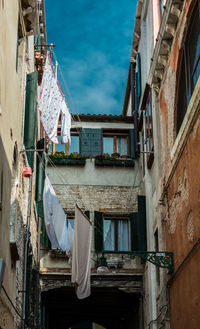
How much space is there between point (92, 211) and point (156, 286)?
4649 millimetres

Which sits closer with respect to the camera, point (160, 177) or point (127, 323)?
point (160, 177)

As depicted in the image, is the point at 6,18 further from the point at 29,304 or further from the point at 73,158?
the point at 73,158

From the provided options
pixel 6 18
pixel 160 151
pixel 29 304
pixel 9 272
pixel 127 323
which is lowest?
pixel 127 323

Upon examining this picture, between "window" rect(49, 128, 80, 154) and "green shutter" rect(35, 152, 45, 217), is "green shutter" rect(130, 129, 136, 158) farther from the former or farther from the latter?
"green shutter" rect(35, 152, 45, 217)

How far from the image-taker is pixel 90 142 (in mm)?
20734

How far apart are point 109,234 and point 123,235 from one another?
509mm

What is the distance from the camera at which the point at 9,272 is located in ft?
34.0

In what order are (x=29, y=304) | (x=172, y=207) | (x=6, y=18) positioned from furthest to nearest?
(x=29, y=304) → (x=172, y=207) → (x=6, y=18)

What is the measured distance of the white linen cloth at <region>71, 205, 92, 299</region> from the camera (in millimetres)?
13422

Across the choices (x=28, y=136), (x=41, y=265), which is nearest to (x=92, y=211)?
(x=41, y=265)

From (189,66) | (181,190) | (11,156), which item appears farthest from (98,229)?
(11,156)

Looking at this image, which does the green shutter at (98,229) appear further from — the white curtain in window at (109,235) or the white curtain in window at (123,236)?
the white curtain in window at (123,236)

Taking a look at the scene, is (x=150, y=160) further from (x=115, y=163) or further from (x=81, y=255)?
(x=81, y=255)

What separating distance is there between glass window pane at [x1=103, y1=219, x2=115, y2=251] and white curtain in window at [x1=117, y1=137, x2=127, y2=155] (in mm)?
3076
